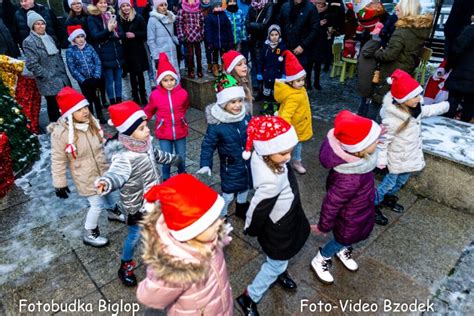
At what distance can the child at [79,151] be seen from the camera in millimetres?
3318

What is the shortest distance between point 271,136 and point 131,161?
122 cm

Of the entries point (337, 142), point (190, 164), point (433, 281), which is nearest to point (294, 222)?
point (337, 142)

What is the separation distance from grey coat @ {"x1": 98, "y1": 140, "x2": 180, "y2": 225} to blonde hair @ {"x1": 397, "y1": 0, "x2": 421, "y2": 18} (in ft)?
12.6

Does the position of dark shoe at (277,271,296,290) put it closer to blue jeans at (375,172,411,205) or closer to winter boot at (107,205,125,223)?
blue jeans at (375,172,411,205)

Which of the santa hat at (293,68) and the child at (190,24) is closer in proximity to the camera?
the santa hat at (293,68)

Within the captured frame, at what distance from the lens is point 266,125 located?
260cm

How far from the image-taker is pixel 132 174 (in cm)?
293

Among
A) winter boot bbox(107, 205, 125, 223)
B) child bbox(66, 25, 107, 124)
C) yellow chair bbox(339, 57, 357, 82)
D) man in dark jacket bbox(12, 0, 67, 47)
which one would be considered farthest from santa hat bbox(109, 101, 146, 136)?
yellow chair bbox(339, 57, 357, 82)

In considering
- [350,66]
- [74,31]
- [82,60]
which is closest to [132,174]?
[82,60]

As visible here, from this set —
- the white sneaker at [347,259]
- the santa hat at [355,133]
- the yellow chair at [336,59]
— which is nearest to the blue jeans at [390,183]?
the white sneaker at [347,259]

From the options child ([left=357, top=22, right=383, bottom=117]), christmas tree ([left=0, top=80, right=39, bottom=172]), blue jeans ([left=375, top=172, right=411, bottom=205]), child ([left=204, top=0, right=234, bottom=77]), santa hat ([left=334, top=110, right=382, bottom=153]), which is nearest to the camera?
santa hat ([left=334, top=110, right=382, bottom=153])

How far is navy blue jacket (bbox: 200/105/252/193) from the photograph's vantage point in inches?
139

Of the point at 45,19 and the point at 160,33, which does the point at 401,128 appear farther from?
the point at 45,19

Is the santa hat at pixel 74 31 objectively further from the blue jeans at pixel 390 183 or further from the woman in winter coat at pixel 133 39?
the blue jeans at pixel 390 183
